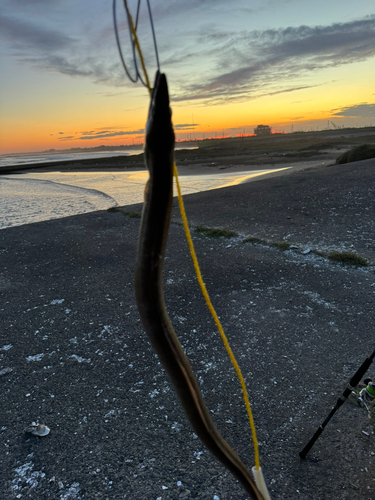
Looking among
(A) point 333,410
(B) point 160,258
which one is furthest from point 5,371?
(B) point 160,258

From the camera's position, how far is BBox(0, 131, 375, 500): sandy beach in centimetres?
232

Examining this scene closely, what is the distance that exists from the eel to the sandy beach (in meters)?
1.66

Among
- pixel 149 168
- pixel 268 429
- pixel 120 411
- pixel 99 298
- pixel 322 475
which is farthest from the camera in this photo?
pixel 99 298

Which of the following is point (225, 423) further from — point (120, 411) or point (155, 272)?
point (155, 272)

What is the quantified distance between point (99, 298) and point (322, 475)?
375 centimetres

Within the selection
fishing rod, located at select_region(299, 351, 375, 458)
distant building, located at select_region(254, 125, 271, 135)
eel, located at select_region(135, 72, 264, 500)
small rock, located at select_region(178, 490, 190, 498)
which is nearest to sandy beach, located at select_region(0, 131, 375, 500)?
small rock, located at select_region(178, 490, 190, 498)

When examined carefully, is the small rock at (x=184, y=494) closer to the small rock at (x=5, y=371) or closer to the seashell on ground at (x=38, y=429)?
the seashell on ground at (x=38, y=429)

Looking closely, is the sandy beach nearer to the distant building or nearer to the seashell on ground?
the seashell on ground

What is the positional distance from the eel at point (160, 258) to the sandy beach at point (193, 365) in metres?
1.66

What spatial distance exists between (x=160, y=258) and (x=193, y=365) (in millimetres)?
2778

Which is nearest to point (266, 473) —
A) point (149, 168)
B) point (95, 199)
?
point (149, 168)

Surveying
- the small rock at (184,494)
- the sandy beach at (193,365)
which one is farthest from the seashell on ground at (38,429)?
the small rock at (184,494)

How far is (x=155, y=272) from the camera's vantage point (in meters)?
0.93

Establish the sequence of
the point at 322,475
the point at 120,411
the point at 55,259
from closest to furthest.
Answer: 1. the point at 322,475
2. the point at 120,411
3. the point at 55,259
